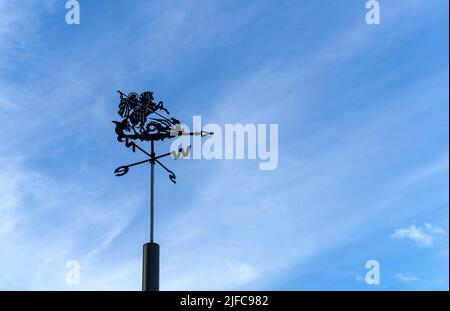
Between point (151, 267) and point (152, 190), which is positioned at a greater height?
point (152, 190)

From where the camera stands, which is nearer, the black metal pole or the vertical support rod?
the black metal pole

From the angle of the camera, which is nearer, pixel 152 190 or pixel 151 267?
pixel 151 267

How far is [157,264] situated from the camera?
58.1 feet

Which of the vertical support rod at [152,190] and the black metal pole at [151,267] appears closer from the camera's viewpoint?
the black metal pole at [151,267]

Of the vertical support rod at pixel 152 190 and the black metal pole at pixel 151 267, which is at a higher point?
the vertical support rod at pixel 152 190

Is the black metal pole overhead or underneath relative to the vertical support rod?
underneath
